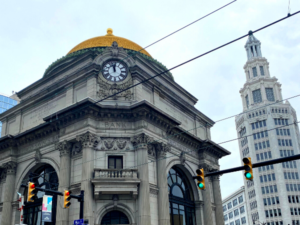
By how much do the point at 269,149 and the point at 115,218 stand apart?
9027 cm

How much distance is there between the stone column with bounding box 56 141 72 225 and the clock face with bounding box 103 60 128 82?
22.9ft

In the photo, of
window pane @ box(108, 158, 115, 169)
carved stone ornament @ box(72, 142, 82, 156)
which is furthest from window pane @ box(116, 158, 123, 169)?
carved stone ornament @ box(72, 142, 82, 156)

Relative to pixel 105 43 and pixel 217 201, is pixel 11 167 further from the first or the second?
pixel 217 201

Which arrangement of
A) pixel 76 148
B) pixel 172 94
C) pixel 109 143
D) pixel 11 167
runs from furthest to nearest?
1. pixel 172 94
2. pixel 11 167
3. pixel 76 148
4. pixel 109 143

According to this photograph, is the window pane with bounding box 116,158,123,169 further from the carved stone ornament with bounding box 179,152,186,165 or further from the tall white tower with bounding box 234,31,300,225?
the tall white tower with bounding box 234,31,300,225

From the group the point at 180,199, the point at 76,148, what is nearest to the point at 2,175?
the point at 76,148

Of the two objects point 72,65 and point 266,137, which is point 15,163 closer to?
point 72,65

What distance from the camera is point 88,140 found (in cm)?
2781

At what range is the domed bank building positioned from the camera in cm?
2700

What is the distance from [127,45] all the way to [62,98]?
1034 centimetres

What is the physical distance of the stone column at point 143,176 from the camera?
26109 millimetres

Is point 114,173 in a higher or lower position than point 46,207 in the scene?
higher

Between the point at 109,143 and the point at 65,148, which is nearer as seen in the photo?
the point at 109,143

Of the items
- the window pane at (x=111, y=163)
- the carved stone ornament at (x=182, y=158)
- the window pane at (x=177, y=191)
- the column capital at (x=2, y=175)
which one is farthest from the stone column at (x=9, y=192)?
the carved stone ornament at (x=182, y=158)
